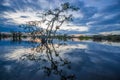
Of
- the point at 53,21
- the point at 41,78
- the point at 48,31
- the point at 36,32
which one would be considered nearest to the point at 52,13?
the point at 53,21

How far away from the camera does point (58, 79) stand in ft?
26.8

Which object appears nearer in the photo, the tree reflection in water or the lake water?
the lake water

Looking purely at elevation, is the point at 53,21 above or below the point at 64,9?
below

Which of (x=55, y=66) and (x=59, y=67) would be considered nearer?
(x=59, y=67)

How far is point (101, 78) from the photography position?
8.31 metres

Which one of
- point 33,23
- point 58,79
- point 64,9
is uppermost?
point 64,9

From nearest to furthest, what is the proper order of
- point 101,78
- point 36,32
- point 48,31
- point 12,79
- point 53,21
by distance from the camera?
point 12,79 → point 101,78 → point 53,21 → point 48,31 → point 36,32

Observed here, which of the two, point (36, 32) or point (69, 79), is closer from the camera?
point (69, 79)

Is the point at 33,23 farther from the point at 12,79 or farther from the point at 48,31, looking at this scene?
the point at 12,79

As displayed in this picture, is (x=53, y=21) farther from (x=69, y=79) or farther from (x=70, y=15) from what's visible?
(x=69, y=79)

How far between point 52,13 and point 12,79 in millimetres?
40858

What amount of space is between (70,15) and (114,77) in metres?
40.3

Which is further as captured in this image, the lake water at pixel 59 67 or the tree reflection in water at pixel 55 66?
the tree reflection in water at pixel 55 66

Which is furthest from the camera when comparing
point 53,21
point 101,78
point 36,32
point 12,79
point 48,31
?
point 36,32
